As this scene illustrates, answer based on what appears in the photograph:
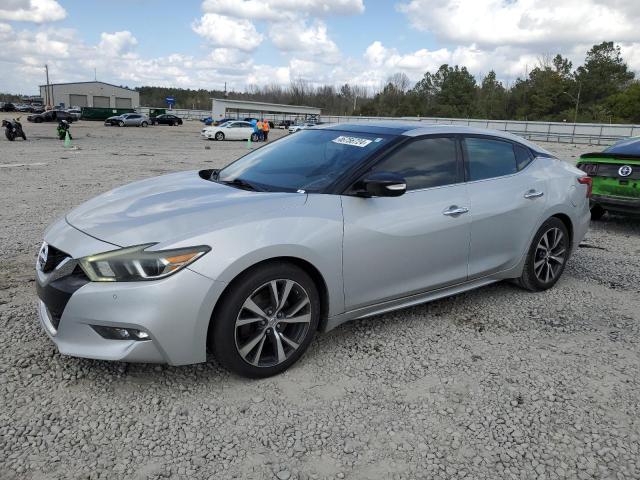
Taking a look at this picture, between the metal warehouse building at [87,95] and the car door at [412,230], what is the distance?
99.1 meters

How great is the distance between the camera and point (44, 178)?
11.4 metres

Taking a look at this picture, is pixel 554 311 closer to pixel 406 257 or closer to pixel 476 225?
pixel 476 225

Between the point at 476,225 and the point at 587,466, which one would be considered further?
the point at 476,225

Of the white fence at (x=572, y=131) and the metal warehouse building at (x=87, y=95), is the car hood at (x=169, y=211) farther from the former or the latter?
the metal warehouse building at (x=87, y=95)

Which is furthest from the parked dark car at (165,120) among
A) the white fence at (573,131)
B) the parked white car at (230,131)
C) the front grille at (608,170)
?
the front grille at (608,170)

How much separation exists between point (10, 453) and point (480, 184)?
359 cm

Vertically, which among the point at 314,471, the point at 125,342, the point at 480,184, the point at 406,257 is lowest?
the point at 314,471

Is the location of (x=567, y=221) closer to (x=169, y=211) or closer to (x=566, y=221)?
(x=566, y=221)

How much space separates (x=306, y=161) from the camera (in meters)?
3.85

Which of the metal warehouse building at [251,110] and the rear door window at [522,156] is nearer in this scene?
the rear door window at [522,156]

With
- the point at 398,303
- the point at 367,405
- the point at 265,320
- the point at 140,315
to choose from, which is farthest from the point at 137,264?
the point at 398,303

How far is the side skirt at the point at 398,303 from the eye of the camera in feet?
11.1

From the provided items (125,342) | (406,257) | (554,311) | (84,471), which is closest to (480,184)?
(406,257)

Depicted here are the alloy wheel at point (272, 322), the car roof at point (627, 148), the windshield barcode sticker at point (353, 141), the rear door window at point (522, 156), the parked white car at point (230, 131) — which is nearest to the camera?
the alloy wheel at point (272, 322)
